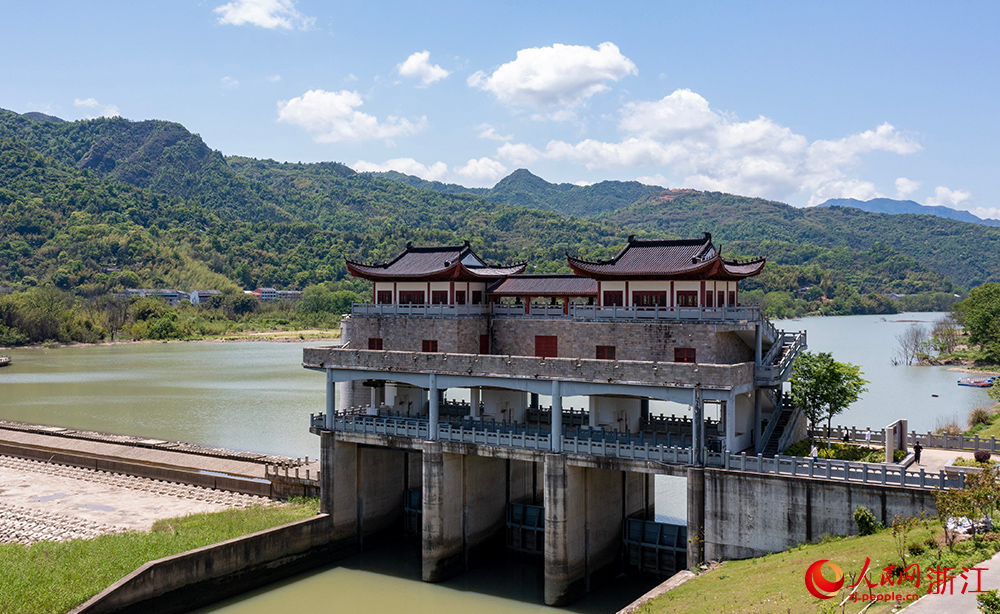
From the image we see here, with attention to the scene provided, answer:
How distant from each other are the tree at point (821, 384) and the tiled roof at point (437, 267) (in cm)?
1415

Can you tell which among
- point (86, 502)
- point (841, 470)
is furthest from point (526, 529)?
point (86, 502)

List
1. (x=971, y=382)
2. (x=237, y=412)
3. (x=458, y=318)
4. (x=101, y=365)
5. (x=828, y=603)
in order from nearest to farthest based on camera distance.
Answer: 1. (x=828, y=603)
2. (x=458, y=318)
3. (x=237, y=412)
4. (x=971, y=382)
5. (x=101, y=365)

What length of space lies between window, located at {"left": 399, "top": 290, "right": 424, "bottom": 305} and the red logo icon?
2167cm

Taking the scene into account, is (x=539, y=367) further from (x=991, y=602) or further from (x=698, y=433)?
(x=991, y=602)

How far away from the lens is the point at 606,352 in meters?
32.9

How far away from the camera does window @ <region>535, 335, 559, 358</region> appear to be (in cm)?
3519

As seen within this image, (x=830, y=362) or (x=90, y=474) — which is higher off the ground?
(x=830, y=362)

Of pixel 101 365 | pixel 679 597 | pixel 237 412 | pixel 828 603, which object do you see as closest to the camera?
pixel 828 603

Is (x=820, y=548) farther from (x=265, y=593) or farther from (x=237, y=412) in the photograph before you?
(x=237, y=412)

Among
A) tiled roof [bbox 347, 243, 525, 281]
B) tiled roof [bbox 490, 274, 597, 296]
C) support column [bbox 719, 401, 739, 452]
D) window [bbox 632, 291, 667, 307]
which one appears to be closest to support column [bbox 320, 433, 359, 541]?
tiled roof [bbox 347, 243, 525, 281]

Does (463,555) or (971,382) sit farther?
(971,382)

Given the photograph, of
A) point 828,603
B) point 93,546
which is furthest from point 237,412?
point 828,603

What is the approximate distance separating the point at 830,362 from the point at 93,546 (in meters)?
29.5

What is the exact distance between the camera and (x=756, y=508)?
2647cm
